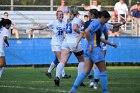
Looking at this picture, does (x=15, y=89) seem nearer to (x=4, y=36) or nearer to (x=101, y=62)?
(x=101, y=62)

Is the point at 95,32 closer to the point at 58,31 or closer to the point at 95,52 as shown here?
the point at 95,52

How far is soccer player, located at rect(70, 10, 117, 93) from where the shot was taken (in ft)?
43.7

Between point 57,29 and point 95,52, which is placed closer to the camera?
point 95,52

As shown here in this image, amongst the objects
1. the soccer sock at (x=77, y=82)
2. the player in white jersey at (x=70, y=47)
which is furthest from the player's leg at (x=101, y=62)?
the player in white jersey at (x=70, y=47)

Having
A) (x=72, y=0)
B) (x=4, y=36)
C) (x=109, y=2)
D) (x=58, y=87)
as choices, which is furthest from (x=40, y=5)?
(x=58, y=87)

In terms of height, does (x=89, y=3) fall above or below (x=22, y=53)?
above

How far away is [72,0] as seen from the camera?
33.7 m

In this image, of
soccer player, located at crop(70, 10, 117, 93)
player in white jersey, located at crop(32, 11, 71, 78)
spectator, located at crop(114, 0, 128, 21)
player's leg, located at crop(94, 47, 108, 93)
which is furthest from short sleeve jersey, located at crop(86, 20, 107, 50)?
spectator, located at crop(114, 0, 128, 21)

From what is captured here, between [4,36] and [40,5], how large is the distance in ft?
44.6

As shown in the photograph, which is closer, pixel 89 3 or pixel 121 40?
pixel 121 40

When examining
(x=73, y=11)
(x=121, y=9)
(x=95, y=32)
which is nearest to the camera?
(x=95, y=32)

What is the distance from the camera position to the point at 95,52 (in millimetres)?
13367

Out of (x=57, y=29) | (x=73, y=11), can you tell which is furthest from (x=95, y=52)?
(x=57, y=29)

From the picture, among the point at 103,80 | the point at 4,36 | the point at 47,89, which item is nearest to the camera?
the point at 103,80
